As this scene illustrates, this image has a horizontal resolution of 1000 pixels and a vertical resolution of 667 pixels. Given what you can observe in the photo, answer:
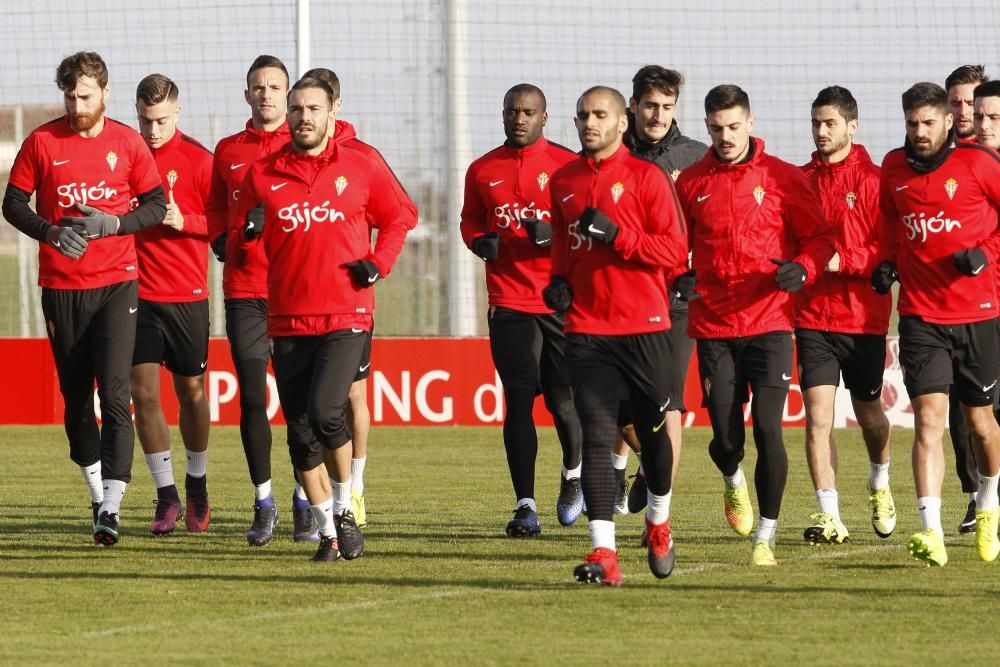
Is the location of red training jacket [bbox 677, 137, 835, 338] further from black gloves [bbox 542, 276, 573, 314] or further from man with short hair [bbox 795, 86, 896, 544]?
black gloves [bbox 542, 276, 573, 314]

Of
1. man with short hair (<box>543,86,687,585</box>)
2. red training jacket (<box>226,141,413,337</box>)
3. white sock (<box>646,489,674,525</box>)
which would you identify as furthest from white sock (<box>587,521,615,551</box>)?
red training jacket (<box>226,141,413,337</box>)

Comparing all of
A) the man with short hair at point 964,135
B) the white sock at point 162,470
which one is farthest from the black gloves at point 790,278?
the white sock at point 162,470

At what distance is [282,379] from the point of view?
908cm

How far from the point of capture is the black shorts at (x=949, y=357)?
29.9ft

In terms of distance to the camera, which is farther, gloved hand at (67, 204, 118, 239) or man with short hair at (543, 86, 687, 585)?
gloved hand at (67, 204, 118, 239)

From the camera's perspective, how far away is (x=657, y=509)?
8391mm

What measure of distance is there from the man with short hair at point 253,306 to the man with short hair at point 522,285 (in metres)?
1.22

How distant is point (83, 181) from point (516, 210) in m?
2.39

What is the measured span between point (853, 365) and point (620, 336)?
2.35 metres

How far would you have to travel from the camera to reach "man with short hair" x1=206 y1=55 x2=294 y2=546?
1006 cm

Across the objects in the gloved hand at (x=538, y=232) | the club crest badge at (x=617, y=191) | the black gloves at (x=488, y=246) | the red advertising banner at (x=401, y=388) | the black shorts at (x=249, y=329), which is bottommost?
the red advertising banner at (x=401, y=388)

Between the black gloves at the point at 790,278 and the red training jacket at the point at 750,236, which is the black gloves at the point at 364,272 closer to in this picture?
the red training jacket at the point at 750,236

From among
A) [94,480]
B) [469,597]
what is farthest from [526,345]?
[469,597]

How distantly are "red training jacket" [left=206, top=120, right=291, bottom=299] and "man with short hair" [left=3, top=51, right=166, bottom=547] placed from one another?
398 mm
